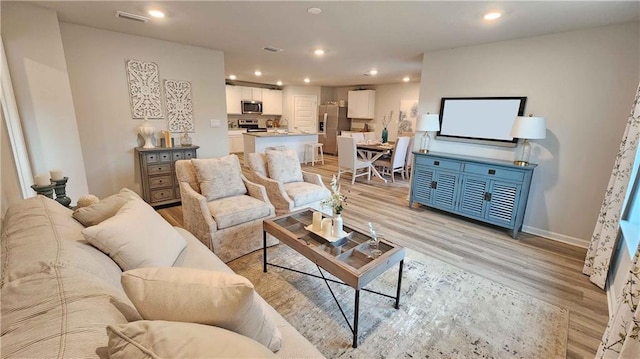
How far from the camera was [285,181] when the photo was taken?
3521 mm

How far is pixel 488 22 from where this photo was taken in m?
2.73

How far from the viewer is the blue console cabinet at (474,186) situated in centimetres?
316

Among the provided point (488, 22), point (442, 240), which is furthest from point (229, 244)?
point (488, 22)

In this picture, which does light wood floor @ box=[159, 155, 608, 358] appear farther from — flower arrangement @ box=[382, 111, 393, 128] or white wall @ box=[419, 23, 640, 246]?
flower arrangement @ box=[382, 111, 393, 128]

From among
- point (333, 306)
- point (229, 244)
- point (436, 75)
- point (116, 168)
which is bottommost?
point (333, 306)

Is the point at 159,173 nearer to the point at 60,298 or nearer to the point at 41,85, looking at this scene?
the point at 41,85

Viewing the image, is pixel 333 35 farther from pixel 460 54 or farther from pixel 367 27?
pixel 460 54

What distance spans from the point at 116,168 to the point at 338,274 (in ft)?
11.9

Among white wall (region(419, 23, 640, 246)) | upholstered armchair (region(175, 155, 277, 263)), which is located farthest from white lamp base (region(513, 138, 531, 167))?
upholstered armchair (region(175, 155, 277, 263))

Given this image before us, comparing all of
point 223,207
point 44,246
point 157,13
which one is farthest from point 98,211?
point 157,13

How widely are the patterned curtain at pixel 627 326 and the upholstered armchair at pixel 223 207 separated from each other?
2434 mm

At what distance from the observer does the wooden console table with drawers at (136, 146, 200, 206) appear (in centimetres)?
369

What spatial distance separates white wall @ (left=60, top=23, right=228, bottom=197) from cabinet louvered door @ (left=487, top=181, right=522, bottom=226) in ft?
14.2

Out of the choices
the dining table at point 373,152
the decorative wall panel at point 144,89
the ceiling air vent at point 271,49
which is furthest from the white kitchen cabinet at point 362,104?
the decorative wall panel at point 144,89
